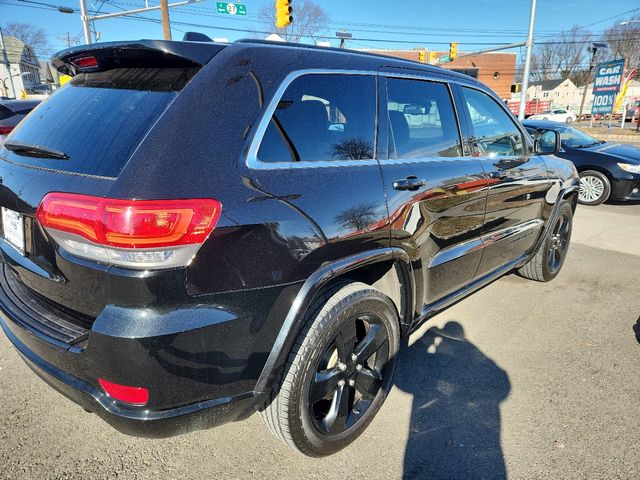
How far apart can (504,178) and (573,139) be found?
7223mm

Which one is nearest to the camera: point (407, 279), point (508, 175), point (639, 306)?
point (407, 279)

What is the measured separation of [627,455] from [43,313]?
280 centimetres

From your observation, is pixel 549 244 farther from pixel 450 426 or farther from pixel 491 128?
pixel 450 426

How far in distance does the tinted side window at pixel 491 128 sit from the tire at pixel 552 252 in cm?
106

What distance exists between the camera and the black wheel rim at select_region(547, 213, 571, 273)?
14.1 ft

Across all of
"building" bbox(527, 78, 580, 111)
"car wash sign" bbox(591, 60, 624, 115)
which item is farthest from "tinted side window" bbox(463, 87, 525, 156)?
"building" bbox(527, 78, 580, 111)

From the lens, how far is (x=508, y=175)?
125 inches

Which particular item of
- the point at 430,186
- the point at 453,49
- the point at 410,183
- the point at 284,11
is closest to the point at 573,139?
the point at 430,186

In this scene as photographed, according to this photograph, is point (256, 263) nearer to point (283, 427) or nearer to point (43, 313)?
point (283, 427)

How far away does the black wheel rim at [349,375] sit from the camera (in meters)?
2.03

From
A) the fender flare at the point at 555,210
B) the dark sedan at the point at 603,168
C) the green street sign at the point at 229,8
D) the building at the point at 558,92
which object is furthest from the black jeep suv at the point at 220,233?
the building at the point at 558,92

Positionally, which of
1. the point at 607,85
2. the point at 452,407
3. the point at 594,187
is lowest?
the point at 594,187

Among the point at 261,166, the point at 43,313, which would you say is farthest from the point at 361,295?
the point at 43,313

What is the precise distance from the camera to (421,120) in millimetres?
2625
